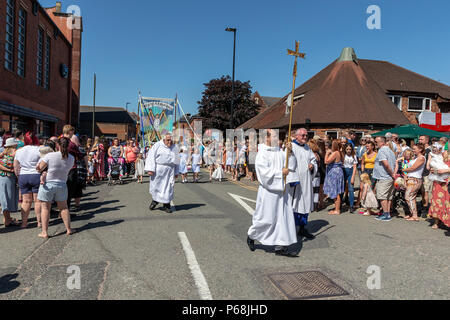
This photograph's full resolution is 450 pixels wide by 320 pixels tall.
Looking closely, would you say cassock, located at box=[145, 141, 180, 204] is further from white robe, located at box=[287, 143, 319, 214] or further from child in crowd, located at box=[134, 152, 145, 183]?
child in crowd, located at box=[134, 152, 145, 183]

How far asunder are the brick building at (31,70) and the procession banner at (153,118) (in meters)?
6.08

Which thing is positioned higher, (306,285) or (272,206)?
(272,206)

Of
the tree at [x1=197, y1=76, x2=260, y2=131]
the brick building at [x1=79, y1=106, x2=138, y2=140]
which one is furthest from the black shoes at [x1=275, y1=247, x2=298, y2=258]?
the brick building at [x1=79, y1=106, x2=138, y2=140]

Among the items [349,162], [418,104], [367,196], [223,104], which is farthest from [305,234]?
[223,104]

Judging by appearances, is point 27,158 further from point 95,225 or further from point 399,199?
point 399,199

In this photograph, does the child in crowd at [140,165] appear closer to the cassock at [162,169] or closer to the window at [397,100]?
the cassock at [162,169]

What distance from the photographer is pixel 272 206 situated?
5055mm

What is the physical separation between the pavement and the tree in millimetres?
34874

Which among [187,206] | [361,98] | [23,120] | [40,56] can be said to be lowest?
[187,206]

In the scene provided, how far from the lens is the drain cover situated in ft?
11.7

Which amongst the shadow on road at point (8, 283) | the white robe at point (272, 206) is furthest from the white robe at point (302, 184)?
the shadow on road at point (8, 283)

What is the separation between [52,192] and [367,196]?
680 cm

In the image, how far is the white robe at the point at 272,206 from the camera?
4988mm
